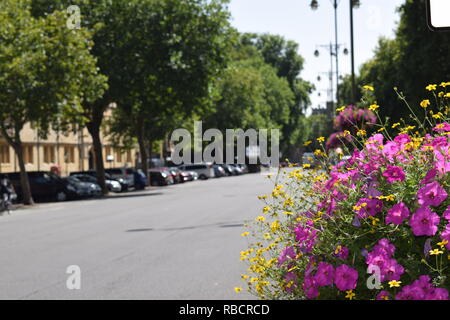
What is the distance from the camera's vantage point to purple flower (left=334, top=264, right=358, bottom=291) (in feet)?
9.95

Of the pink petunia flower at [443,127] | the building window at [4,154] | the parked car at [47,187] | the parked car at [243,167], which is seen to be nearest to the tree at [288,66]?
the parked car at [243,167]

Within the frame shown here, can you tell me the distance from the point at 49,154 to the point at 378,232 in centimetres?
6787

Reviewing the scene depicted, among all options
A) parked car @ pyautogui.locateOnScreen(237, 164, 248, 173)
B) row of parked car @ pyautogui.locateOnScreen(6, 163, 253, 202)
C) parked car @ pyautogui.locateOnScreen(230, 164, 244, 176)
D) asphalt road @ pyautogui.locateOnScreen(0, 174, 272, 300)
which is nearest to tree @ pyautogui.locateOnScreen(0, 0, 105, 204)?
row of parked car @ pyautogui.locateOnScreen(6, 163, 253, 202)

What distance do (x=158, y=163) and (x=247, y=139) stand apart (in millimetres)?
10831

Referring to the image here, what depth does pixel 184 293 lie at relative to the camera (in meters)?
8.89

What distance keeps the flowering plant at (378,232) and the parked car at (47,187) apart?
39.5 metres

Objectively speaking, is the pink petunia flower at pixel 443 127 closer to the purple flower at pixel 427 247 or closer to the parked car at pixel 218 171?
the purple flower at pixel 427 247

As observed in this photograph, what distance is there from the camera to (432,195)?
3.05 metres

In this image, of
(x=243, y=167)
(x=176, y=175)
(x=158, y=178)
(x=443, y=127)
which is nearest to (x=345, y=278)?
(x=443, y=127)

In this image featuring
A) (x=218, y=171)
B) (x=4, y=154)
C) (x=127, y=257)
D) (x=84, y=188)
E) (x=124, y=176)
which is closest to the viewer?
(x=127, y=257)

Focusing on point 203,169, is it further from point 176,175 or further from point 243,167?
point 243,167

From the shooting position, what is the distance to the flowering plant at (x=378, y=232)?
2.98 m
